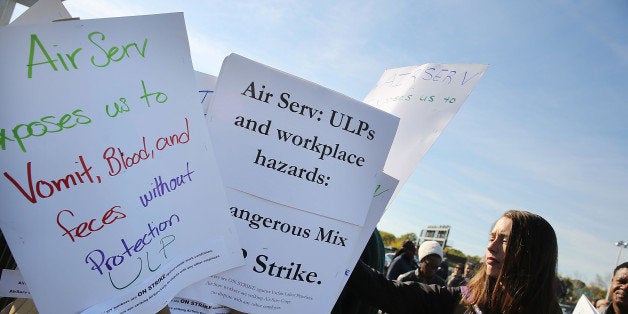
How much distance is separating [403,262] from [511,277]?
517 centimetres

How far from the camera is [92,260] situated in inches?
44.8

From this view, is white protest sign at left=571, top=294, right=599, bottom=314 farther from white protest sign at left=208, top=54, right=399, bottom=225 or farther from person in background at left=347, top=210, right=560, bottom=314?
white protest sign at left=208, top=54, right=399, bottom=225

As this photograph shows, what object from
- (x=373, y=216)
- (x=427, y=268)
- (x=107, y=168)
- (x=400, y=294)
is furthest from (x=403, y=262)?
(x=107, y=168)

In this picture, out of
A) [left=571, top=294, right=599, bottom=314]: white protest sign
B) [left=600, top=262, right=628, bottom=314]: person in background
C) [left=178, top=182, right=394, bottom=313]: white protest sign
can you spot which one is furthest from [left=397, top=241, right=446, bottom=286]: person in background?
[left=178, top=182, right=394, bottom=313]: white protest sign

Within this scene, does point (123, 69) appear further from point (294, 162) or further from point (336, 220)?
point (336, 220)

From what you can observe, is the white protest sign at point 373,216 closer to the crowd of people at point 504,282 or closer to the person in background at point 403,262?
the crowd of people at point 504,282

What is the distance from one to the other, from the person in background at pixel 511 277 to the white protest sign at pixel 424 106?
496mm

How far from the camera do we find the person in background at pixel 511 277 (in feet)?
6.16

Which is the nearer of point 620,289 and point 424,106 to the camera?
point 424,106

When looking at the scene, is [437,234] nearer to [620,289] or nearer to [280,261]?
[620,289]

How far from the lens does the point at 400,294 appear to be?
6.92 ft

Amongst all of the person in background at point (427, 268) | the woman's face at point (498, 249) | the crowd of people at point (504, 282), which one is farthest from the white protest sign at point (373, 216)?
the person in background at point (427, 268)

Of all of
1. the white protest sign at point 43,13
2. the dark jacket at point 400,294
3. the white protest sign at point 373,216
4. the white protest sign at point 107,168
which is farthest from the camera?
the dark jacket at point 400,294

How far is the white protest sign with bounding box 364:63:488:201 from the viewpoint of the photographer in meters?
1.80
